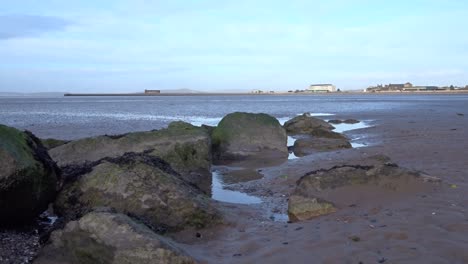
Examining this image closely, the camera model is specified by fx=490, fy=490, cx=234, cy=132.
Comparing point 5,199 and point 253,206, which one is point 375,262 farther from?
point 5,199

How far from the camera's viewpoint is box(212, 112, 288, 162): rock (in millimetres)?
15523

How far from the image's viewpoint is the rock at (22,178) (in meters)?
6.06

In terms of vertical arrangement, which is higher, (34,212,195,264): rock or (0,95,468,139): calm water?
(34,212,195,264): rock

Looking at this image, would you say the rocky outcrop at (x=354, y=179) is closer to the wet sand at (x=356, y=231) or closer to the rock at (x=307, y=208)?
the rock at (x=307, y=208)

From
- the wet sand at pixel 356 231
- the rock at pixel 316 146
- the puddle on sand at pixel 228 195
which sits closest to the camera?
the wet sand at pixel 356 231

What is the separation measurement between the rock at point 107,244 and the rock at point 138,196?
1.07 meters

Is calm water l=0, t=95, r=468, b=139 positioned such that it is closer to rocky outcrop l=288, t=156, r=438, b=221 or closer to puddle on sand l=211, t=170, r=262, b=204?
puddle on sand l=211, t=170, r=262, b=204

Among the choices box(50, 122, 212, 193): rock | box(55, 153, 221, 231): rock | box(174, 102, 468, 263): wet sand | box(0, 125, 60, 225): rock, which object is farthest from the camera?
box(50, 122, 212, 193): rock

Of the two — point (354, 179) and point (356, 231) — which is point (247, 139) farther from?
point (356, 231)

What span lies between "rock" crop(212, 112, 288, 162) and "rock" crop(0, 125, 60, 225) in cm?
842

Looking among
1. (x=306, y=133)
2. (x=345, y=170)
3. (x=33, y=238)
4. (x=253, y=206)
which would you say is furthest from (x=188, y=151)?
(x=306, y=133)

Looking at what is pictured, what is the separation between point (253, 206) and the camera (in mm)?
8492

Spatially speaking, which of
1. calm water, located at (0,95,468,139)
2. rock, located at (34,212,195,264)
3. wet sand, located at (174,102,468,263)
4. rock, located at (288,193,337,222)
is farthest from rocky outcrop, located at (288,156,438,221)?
calm water, located at (0,95,468,139)

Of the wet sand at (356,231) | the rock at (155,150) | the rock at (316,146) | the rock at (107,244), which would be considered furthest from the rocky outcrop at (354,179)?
the rock at (316,146)
